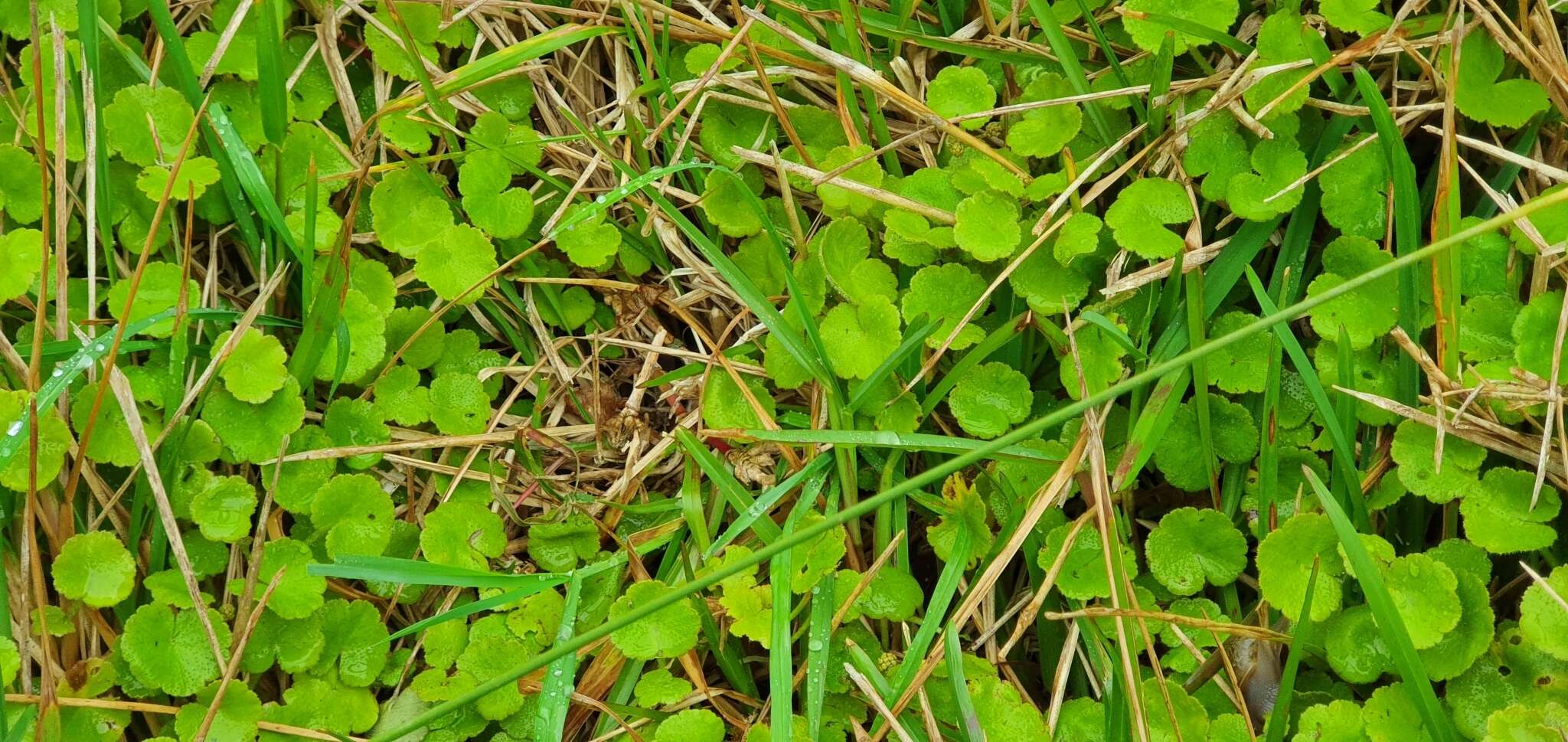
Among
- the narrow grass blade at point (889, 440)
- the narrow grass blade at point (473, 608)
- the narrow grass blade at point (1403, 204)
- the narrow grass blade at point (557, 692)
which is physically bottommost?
the narrow grass blade at point (557, 692)

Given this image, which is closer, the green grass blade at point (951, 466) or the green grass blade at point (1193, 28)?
the green grass blade at point (951, 466)

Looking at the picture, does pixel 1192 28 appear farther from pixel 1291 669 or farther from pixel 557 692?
pixel 557 692

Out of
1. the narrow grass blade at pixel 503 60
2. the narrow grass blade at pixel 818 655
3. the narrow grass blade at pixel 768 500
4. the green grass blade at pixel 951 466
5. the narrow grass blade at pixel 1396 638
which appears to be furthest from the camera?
the narrow grass blade at pixel 503 60

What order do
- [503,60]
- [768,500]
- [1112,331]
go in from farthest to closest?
1. [503,60]
2. [768,500]
3. [1112,331]

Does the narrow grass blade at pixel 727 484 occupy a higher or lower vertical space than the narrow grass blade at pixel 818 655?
higher

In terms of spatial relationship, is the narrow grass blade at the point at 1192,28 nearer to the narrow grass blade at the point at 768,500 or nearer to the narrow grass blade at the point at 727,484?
the narrow grass blade at the point at 768,500

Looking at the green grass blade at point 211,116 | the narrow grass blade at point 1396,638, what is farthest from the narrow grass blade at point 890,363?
→ the green grass blade at point 211,116

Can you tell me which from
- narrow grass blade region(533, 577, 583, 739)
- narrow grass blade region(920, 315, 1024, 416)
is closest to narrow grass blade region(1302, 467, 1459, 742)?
narrow grass blade region(920, 315, 1024, 416)

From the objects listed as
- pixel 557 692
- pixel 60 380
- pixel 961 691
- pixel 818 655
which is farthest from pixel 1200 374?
pixel 60 380

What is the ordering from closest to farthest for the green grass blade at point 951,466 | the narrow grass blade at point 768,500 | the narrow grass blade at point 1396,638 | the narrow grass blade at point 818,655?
1. the green grass blade at point 951,466
2. the narrow grass blade at point 1396,638
3. the narrow grass blade at point 818,655
4. the narrow grass blade at point 768,500
